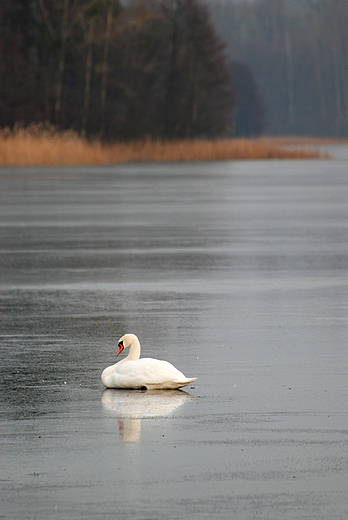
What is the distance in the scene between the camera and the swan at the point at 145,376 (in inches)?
240

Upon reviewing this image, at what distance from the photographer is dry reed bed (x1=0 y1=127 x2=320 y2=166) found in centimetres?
4309

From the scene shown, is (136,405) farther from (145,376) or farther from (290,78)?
(290,78)

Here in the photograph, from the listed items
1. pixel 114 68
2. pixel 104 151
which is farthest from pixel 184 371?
pixel 114 68

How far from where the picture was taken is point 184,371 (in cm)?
667

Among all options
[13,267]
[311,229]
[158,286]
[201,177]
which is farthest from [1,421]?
[201,177]

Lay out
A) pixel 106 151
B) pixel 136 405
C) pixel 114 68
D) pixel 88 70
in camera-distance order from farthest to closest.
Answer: pixel 114 68
pixel 88 70
pixel 106 151
pixel 136 405

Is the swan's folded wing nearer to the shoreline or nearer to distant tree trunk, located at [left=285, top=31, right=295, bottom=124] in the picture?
the shoreline

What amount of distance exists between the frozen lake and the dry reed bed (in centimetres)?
2628

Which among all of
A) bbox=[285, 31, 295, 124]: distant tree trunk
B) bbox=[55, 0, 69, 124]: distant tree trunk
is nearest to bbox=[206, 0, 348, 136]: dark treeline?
bbox=[285, 31, 295, 124]: distant tree trunk

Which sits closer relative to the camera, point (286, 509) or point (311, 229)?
point (286, 509)

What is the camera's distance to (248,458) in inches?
185

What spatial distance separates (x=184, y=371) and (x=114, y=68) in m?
56.0

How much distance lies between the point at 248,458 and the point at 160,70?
65844 mm

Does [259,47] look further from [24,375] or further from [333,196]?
[24,375]
